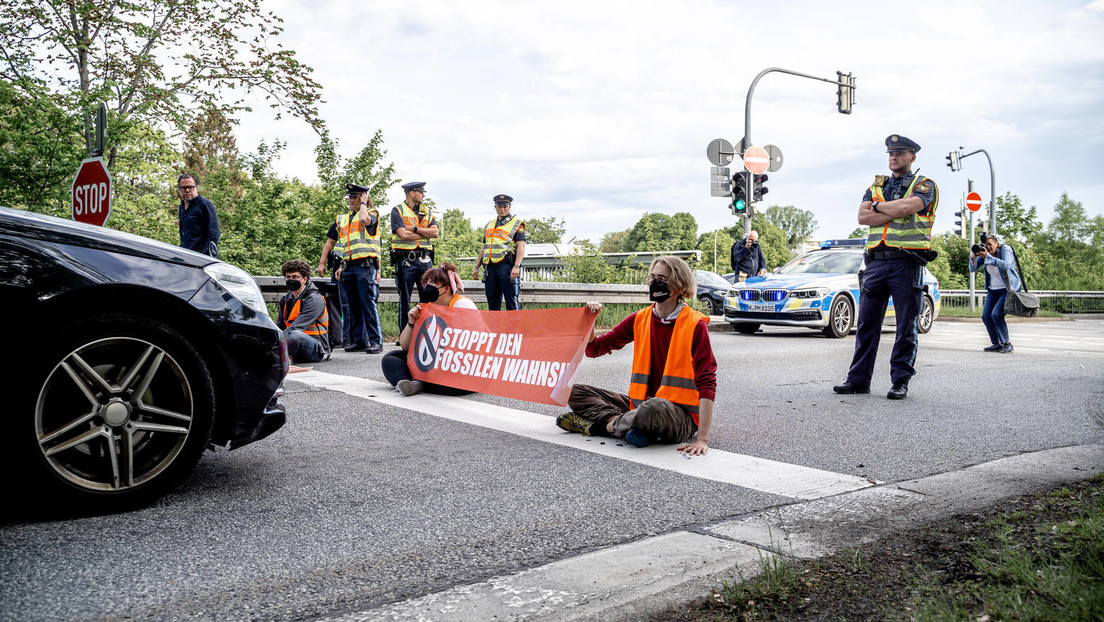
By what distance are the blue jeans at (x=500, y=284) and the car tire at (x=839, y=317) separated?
6136mm

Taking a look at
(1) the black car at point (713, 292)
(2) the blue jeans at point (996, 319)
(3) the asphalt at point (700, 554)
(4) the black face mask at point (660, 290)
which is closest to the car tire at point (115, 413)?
(3) the asphalt at point (700, 554)

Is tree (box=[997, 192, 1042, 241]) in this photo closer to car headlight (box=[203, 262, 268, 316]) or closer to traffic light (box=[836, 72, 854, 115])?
traffic light (box=[836, 72, 854, 115])

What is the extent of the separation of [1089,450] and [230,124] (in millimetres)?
15653


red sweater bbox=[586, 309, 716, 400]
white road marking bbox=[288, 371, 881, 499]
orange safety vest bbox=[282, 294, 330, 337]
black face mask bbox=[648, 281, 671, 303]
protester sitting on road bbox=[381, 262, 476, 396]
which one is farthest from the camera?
orange safety vest bbox=[282, 294, 330, 337]

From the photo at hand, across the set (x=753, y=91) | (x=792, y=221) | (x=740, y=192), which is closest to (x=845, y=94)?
(x=753, y=91)

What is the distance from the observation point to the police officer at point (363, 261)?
10945 millimetres

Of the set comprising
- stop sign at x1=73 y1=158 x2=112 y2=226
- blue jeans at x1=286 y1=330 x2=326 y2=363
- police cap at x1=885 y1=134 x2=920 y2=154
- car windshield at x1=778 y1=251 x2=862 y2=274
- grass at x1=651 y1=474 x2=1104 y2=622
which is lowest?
grass at x1=651 y1=474 x2=1104 y2=622

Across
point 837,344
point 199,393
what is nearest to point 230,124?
point 837,344

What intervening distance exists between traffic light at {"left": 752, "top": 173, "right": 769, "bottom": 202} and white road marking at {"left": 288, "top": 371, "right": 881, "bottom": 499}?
13.1m

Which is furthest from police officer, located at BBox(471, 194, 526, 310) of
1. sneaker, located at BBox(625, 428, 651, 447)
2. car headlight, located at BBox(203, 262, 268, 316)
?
car headlight, located at BBox(203, 262, 268, 316)

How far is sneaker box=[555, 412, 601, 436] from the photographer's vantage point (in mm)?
5450

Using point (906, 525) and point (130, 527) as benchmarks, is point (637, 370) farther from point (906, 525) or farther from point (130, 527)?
point (130, 527)

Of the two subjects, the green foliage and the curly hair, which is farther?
the green foliage

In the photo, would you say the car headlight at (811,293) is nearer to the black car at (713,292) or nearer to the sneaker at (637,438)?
the black car at (713,292)
